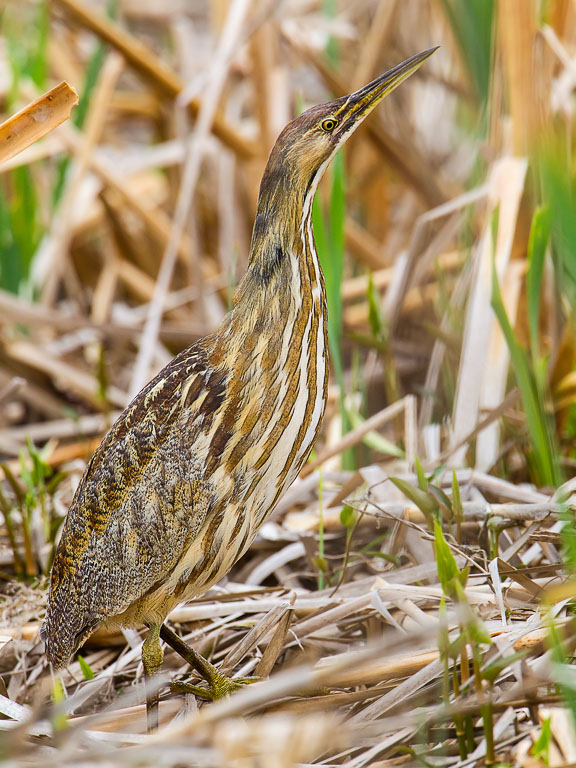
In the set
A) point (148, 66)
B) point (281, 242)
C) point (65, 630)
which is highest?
point (148, 66)

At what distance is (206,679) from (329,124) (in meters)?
0.96

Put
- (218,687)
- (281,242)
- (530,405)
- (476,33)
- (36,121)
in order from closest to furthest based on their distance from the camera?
(36,121)
(281,242)
(218,687)
(530,405)
(476,33)

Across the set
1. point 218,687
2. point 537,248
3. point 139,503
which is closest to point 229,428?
point 139,503

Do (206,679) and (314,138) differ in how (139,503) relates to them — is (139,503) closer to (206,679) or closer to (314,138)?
(206,679)

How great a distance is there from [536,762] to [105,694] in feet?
2.90

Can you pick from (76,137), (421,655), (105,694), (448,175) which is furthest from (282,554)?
(448,175)

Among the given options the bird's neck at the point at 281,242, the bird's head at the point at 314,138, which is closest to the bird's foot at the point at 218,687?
the bird's neck at the point at 281,242

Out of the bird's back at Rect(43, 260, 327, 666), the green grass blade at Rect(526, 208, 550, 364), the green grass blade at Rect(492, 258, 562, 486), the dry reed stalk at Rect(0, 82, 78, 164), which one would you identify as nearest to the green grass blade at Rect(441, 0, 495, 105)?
the green grass blade at Rect(526, 208, 550, 364)

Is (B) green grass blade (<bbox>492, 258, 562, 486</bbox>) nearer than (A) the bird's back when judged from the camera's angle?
No

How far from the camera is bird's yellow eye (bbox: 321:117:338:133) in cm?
162

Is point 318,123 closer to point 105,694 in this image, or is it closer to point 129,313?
point 105,694

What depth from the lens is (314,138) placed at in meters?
1.61

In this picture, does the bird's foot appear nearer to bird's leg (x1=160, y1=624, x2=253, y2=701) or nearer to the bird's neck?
bird's leg (x1=160, y1=624, x2=253, y2=701)

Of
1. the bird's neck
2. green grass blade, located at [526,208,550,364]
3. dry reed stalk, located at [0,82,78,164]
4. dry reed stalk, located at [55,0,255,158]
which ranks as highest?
dry reed stalk, located at [55,0,255,158]
